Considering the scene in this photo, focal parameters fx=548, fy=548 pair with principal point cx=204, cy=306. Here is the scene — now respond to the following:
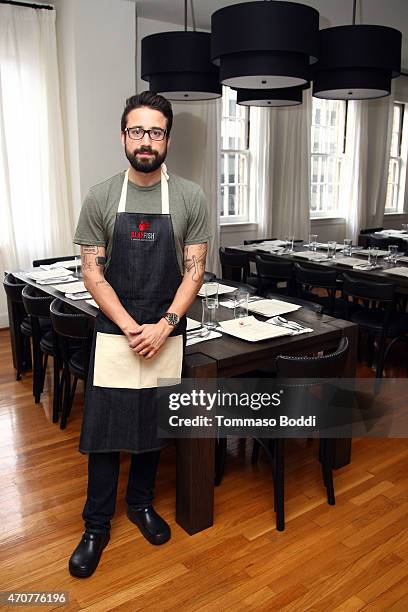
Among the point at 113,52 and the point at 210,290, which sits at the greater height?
the point at 113,52

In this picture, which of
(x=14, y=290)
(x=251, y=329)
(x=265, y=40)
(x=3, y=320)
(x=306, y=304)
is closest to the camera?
(x=251, y=329)

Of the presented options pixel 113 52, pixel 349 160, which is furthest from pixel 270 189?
pixel 113 52

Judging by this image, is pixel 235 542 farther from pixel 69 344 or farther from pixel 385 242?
pixel 385 242

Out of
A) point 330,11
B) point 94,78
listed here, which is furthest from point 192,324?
point 330,11

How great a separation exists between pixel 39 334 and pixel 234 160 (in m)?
4.31

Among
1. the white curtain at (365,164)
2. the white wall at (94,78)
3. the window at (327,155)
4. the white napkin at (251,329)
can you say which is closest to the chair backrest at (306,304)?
the white napkin at (251,329)

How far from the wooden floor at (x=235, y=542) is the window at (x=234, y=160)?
453cm

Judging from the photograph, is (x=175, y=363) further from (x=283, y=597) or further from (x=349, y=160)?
(x=349, y=160)

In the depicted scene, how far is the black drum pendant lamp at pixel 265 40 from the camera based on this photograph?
2.85 meters

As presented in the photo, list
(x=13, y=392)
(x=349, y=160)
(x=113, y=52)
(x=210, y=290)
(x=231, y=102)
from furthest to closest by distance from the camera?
(x=349, y=160) < (x=231, y=102) < (x=113, y=52) < (x=13, y=392) < (x=210, y=290)

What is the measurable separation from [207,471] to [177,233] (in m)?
0.99

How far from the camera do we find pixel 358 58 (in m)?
3.41

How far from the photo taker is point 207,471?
227 cm

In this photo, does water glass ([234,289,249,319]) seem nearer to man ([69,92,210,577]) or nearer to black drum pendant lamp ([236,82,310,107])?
man ([69,92,210,577])
